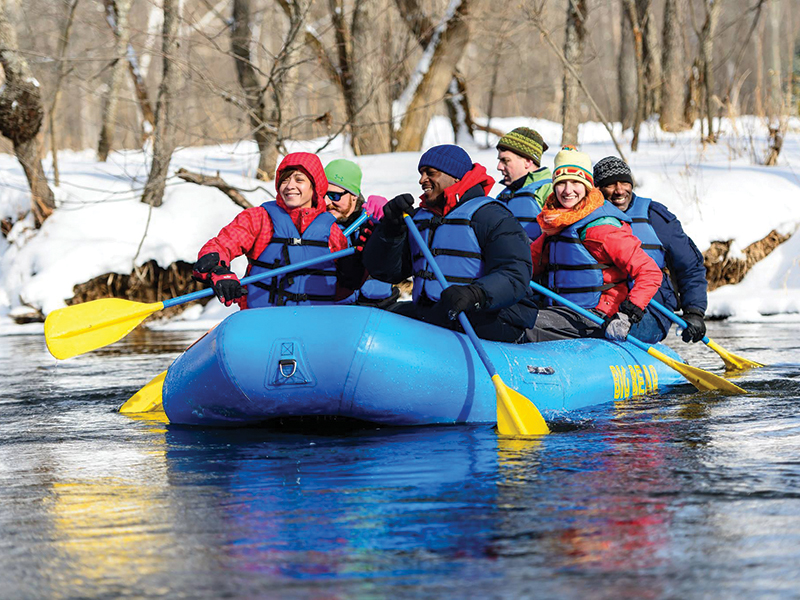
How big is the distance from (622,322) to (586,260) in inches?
16.0

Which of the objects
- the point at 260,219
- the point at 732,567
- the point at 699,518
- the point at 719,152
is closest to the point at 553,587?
the point at 732,567

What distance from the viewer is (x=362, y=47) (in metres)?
13.3

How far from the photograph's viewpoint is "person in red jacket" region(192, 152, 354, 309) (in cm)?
540

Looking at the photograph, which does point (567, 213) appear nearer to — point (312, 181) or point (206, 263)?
point (312, 181)

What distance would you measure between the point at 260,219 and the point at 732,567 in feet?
11.2

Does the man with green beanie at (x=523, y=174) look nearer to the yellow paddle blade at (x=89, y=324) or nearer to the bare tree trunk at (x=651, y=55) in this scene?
the yellow paddle blade at (x=89, y=324)

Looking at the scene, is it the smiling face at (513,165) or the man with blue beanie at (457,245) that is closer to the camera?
the man with blue beanie at (457,245)

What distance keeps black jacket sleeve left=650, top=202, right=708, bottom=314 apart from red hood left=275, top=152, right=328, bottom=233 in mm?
2316

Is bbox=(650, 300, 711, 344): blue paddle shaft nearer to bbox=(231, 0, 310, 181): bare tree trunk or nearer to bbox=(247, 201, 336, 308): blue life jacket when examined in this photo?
bbox=(247, 201, 336, 308): blue life jacket

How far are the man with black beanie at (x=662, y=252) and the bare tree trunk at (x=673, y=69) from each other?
1005cm

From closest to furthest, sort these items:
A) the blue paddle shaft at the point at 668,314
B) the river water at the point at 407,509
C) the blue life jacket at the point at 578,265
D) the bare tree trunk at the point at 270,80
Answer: the river water at the point at 407,509 → the blue life jacket at the point at 578,265 → the blue paddle shaft at the point at 668,314 → the bare tree trunk at the point at 270,80

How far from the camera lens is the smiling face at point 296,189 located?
5.39 m

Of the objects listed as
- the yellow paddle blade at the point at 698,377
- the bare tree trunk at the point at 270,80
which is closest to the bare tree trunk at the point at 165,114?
the bare tree trunk at the point at 270,80

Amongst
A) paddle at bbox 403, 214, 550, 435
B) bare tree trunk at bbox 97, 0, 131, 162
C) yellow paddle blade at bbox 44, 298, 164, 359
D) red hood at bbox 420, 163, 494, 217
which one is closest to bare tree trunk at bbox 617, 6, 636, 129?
bare tree trunk at bbox 97, 0, 131, 162
